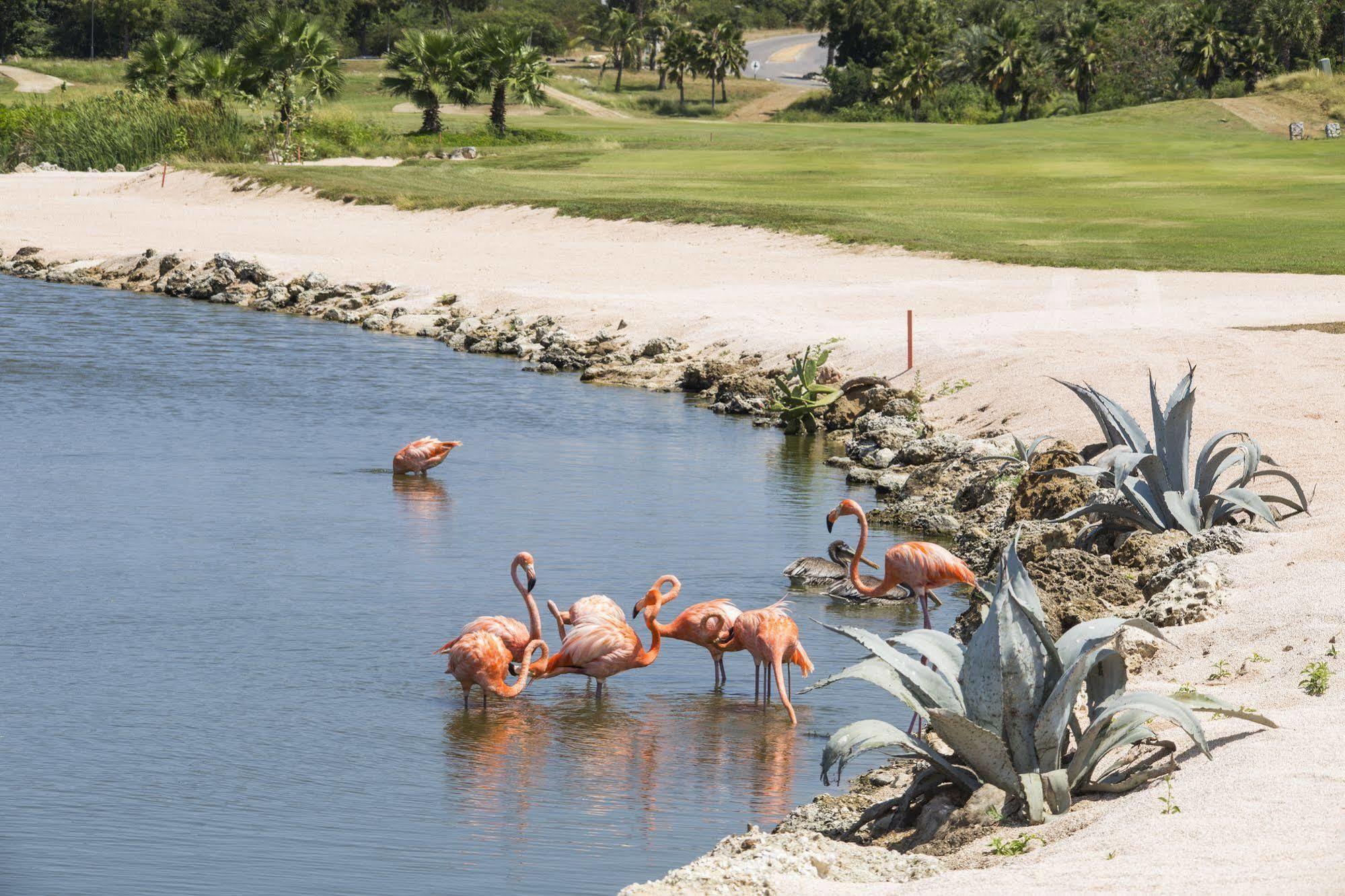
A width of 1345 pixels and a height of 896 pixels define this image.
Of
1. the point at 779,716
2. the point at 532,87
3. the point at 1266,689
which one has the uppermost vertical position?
the point at 532,87

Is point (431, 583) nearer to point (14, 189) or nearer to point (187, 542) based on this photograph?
point (187, 542)

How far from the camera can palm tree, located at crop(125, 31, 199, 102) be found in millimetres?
62031

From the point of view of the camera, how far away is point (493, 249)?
37562mm

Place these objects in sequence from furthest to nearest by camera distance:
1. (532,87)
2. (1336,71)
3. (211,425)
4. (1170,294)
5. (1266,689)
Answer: (1336,71)
(532,87)
(1170,294)
(211,425)
(1266,689)

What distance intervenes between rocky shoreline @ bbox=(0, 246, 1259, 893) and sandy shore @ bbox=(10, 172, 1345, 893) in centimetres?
40

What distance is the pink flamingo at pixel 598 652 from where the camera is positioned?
1078 cm

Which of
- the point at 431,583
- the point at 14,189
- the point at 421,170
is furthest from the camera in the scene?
the point at 421,170

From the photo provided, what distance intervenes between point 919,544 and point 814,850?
479 cm

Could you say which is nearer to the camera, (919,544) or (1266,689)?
(1266,689)

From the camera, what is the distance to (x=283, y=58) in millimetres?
58125

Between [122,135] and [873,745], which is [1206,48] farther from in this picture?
[873,745]

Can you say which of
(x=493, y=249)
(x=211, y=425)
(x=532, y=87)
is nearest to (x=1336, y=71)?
(x=532, y=87)

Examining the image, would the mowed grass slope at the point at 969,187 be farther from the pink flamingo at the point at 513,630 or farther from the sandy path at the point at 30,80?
the sandy path at the point at 30,80

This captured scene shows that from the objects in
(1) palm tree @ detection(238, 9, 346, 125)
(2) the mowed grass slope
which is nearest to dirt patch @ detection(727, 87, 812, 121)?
(2) the mowed grass slope
